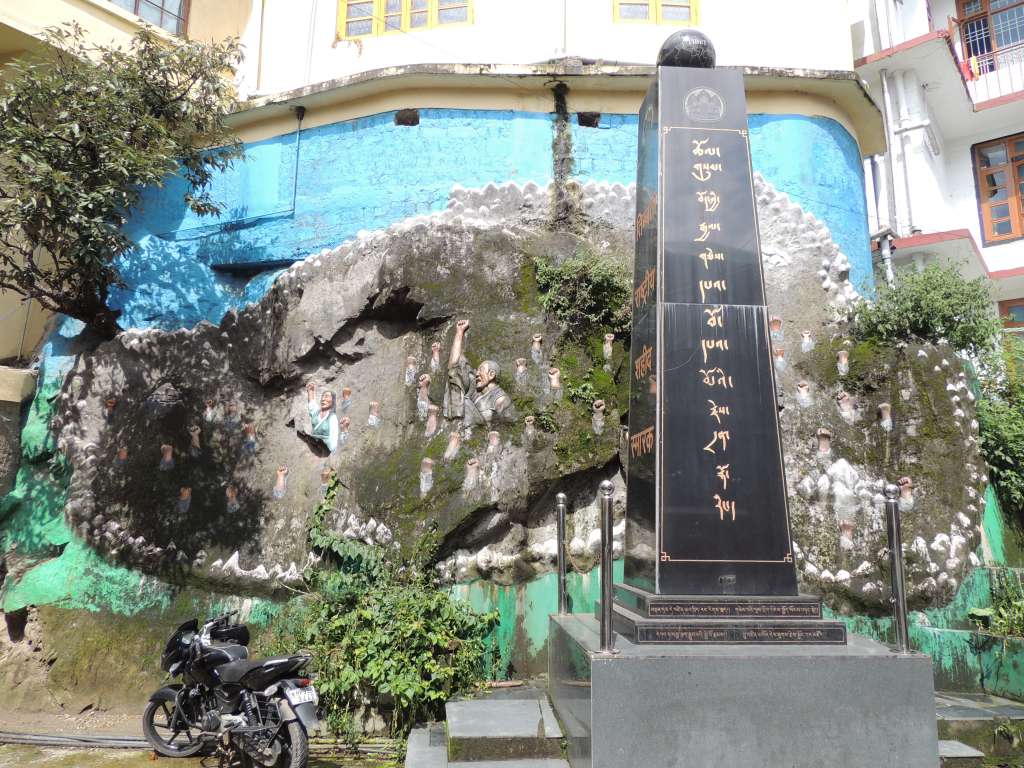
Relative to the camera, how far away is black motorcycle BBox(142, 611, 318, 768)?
4988mm

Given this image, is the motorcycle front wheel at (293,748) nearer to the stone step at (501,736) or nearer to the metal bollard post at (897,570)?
the stone step at (501,736)

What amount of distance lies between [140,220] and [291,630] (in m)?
5.94

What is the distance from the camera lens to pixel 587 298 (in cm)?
806

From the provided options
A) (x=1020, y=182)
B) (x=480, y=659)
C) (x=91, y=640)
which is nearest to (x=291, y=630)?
(x=480, y=659)

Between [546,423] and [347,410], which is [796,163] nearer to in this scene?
[546,423]

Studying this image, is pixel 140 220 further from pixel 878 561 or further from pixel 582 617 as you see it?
pixel 878 561

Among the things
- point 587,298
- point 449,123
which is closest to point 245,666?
point 587,298

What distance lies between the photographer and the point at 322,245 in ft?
29.7

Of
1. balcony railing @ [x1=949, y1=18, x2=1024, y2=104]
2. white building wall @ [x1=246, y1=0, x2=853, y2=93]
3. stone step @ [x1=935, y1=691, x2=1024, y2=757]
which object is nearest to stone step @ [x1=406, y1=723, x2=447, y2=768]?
stone step @ [x1=935, y1=691, x2=1024, y2=757]

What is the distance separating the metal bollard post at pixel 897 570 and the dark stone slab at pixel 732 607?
405mm

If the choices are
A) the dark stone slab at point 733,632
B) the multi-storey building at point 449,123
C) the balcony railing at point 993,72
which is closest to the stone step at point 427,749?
the dark stone slab at point 733,632

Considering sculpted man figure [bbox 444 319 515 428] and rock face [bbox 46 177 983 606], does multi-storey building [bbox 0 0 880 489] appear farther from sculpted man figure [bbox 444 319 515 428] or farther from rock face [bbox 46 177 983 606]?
sculpted man figure [bbox 444 319 515 428]

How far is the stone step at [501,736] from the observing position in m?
4.46

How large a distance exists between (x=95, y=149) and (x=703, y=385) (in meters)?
7.03
